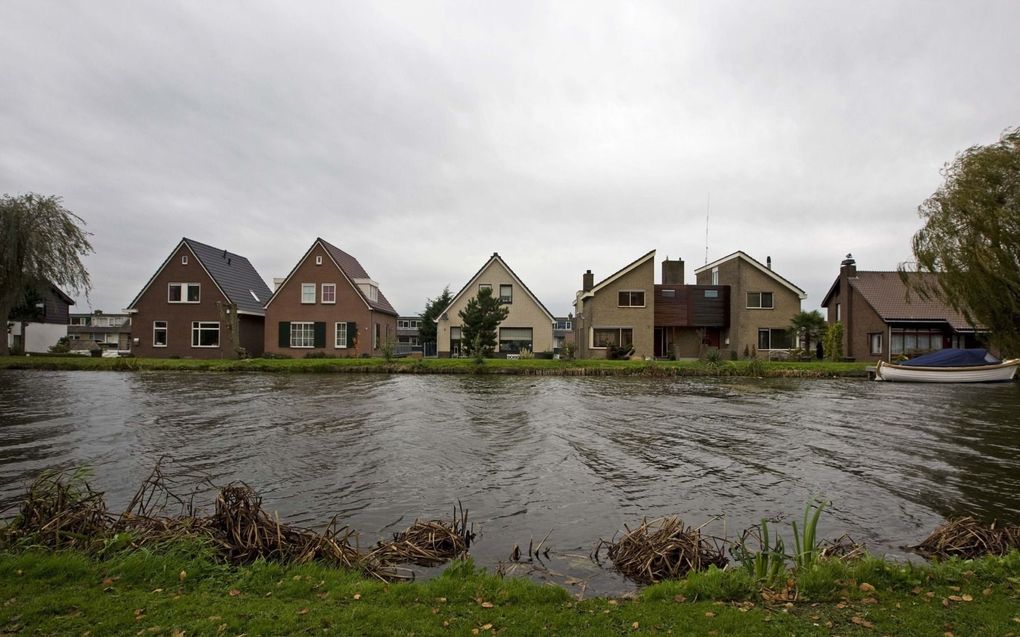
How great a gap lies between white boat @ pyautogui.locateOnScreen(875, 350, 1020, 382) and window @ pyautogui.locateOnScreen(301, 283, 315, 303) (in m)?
33.9

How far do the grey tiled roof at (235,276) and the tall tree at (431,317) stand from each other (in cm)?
1460

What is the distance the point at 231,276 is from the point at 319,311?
8308 mm

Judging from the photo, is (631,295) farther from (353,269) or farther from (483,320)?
(353,269)

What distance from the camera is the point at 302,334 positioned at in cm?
4012

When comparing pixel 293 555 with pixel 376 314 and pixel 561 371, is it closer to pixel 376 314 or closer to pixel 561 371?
pixel 561 371

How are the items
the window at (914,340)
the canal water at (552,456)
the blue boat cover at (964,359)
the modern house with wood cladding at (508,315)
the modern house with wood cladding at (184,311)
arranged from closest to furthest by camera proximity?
1. the canal water at (552,456)
2. the blue boat cover at (964,359)
3. the window at (914,340)
4. the modern house with wood cladding at (184,311)
5. the modern house with wood cladding at (508,315)

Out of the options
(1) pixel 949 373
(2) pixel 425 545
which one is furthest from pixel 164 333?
(1) pixel 949 373

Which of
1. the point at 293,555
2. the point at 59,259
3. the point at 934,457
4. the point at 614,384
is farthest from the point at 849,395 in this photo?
the point at 59,259

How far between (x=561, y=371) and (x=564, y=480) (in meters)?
21.6

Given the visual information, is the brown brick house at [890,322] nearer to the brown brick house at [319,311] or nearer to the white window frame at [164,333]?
the brown brick house at [319,311]

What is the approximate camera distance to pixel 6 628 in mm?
4125

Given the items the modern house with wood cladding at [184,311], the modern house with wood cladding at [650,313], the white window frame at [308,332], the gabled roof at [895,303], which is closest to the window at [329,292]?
the white window frame at [308,332]

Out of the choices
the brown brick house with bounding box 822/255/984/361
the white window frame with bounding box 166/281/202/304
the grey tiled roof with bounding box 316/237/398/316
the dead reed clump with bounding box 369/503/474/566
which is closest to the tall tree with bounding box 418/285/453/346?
the grey tiled roof with bounding box 316/237/398/316

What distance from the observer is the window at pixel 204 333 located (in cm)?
3978
